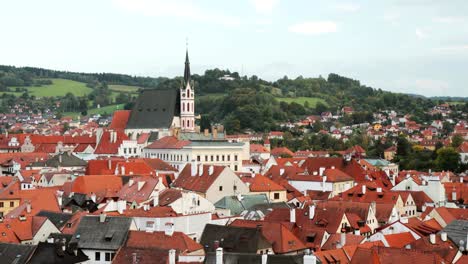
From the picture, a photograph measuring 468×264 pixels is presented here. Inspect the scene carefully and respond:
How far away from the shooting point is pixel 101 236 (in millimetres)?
49531

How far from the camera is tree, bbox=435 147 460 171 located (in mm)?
118750

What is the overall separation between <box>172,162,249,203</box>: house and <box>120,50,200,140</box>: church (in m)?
48.1

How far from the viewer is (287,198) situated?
81.5 metres

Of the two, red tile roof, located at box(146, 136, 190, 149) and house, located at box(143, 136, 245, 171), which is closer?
house, located at box(143, 136, 245, 171)

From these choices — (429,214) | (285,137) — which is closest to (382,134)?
(285,137)

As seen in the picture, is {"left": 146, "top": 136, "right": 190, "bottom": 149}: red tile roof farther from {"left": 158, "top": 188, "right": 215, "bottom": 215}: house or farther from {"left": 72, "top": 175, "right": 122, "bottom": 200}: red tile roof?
{"left": 158, "top": 188, "right": 215, "bottom": 215}: house

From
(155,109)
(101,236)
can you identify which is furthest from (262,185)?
(155,109)

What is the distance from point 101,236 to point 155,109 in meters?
84.2

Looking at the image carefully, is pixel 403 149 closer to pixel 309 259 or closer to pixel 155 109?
pixel 155 109

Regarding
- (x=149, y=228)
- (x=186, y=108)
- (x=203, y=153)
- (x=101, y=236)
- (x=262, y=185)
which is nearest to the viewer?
(x=101, y=236)

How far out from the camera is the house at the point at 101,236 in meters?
48.6

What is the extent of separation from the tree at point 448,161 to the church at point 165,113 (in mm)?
40245

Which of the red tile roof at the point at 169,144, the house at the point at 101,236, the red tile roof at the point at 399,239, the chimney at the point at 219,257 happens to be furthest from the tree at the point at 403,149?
the chimney at the point at 219,257

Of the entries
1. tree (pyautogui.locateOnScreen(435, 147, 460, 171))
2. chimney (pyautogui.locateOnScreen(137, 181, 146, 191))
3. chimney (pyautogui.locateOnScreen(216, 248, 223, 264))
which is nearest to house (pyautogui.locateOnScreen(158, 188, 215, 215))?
chimney (pyautogui.locateOnScreen(137, 181, 146, 191))
